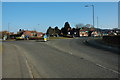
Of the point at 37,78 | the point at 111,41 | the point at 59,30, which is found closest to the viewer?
the point at 37,78

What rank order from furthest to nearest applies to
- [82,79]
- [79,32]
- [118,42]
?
[79,32] < [118,42] < [82,79]

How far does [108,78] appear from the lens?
671cm

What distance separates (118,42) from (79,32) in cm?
10556

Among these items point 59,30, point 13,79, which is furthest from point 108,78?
point 59,30

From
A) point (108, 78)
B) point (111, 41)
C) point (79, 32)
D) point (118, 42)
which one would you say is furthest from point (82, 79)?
point (79, 32)

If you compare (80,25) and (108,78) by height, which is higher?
(80,25)

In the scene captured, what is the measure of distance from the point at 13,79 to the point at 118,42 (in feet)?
73.1

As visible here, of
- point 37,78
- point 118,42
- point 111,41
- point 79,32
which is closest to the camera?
point 37,78

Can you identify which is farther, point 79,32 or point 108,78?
point 79,32

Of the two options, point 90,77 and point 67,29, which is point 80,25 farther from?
point 90,77

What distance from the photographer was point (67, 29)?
447 feet

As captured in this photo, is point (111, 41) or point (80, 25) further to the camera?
point (80, 25)

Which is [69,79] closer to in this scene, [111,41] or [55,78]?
[55,78]

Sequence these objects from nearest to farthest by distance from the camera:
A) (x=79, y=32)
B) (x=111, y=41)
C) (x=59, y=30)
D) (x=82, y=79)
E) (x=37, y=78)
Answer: (x=82, y=79) → (x=37, y=78) → (x=111, y=41) → (x=79, y=32) → (x=59, y=30)
